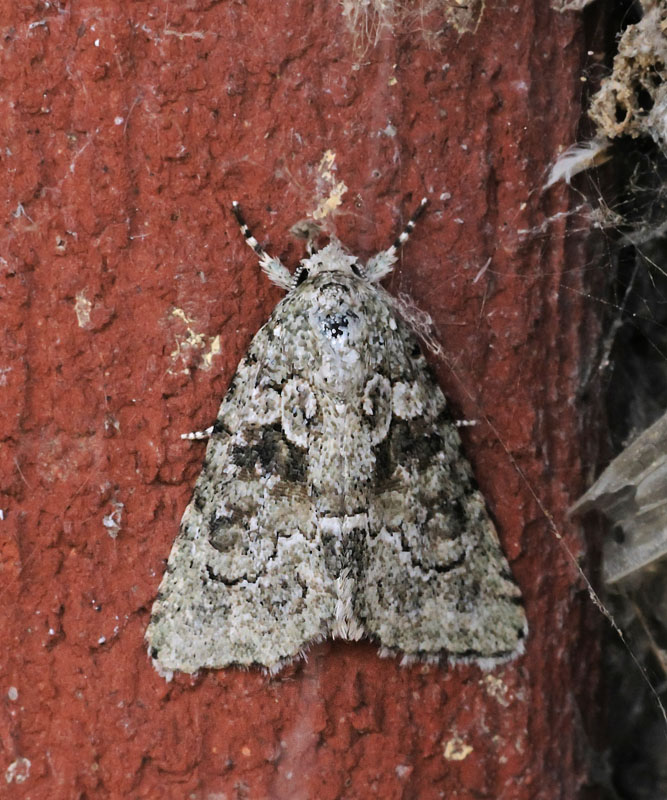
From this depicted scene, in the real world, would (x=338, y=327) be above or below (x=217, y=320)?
below

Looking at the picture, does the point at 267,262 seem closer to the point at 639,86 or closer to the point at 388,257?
the point at 388,257

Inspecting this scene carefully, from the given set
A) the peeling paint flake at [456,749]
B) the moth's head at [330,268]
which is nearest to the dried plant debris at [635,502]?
the peeling paint flake at [456,749]

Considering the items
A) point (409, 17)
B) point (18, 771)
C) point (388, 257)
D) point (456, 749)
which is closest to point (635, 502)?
point (456, 749)

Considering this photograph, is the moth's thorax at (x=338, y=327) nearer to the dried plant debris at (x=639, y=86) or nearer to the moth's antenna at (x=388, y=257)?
the moth's antenna at (x=388, y=257)

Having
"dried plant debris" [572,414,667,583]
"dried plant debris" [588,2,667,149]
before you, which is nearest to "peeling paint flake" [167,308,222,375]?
"dried plant debris" [572,414,667,583]

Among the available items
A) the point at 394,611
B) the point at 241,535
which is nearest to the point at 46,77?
the point at 241,535

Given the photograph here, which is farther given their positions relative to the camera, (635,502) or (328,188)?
(635,502)

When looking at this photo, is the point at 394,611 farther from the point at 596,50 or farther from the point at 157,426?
the point at 596,50
